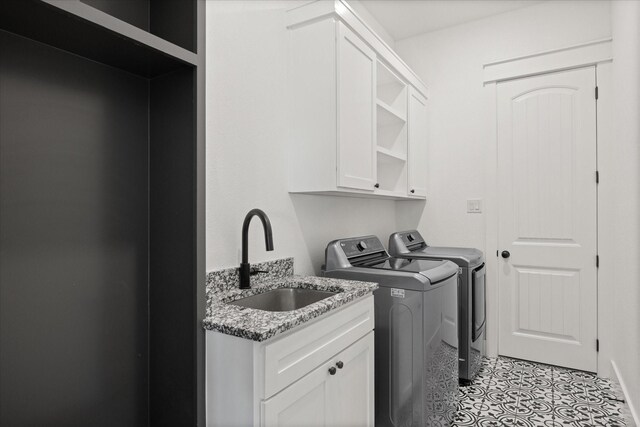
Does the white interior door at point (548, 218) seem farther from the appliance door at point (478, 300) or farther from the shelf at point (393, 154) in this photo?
the shelf at point (393, 154)

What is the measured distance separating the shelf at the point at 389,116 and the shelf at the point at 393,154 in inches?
10.4

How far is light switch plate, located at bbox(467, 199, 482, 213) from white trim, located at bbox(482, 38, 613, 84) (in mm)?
1003

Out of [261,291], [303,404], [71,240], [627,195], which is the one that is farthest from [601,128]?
[71,240]

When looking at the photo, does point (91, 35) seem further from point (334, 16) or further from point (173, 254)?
point (334, 16)

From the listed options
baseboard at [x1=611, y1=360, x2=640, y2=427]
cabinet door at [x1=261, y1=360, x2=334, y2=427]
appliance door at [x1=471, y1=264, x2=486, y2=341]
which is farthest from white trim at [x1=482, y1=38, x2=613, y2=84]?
cabinet door at [x1=261, y1=360, x2=334, y2=427]

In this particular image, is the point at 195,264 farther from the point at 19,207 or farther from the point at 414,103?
the point at 414,103

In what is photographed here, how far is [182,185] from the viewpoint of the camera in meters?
1.17

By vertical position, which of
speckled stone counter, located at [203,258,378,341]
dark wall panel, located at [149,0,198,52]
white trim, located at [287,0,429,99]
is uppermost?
white trim, located at [287,0,429,99]

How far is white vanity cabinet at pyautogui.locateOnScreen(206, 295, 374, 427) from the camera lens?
1.06m

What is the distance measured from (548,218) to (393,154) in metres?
1.37

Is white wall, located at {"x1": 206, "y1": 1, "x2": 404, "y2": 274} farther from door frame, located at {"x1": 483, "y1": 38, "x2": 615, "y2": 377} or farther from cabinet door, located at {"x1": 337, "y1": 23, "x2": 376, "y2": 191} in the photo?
door frame, located at {"x1": 483, "y1": 38, "x2": 615, "y2": 377}

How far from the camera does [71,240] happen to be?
105 centimetres

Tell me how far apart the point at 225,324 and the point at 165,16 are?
1.03 meters

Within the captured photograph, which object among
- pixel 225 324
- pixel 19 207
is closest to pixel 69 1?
pixel 19 207
